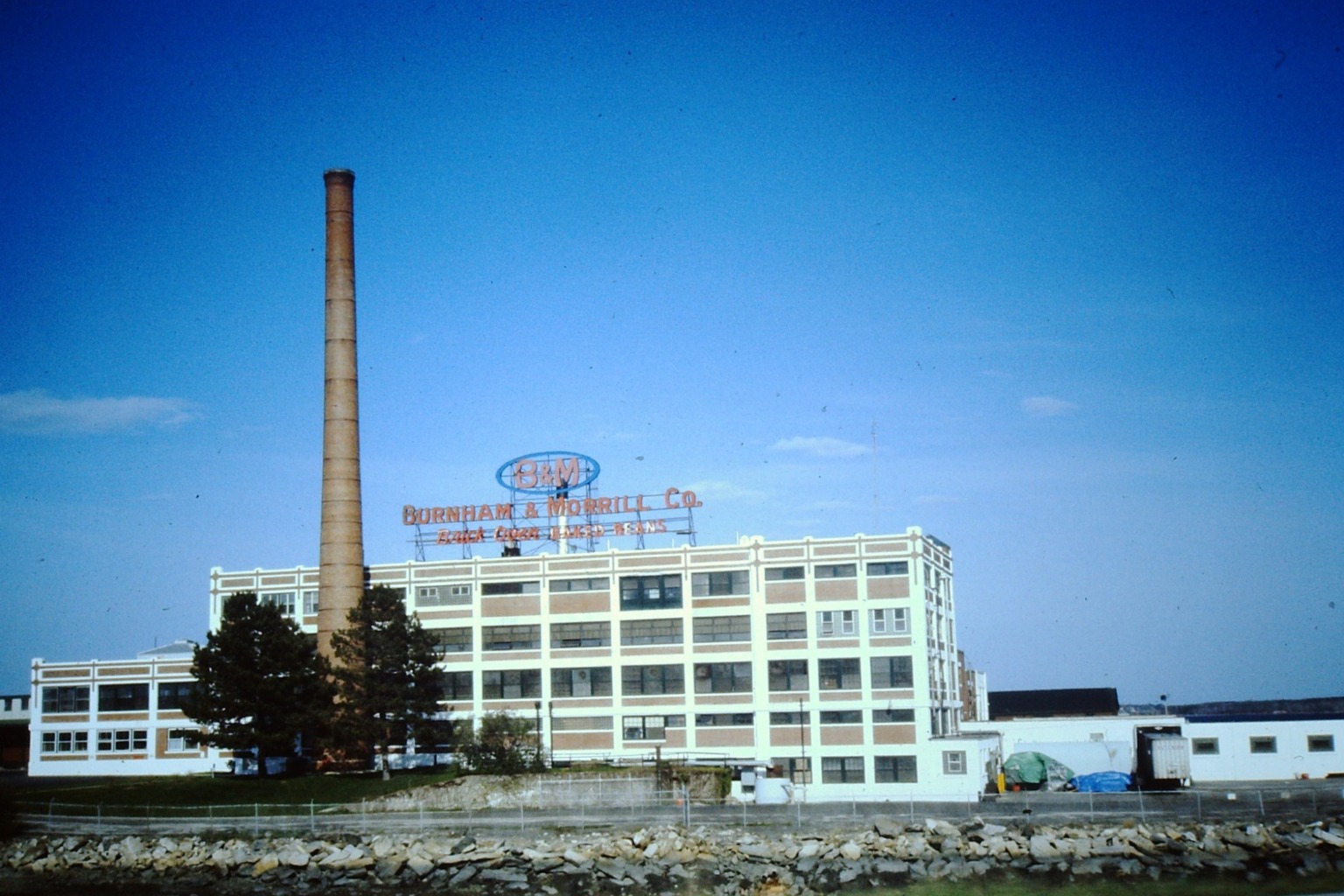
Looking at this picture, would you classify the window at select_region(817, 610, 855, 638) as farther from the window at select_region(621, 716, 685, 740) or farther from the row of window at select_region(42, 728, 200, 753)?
the row of window at select_region(42, 728, 200, 753)

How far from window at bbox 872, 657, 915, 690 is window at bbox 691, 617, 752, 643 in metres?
8.35

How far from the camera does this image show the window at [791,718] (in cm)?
8194

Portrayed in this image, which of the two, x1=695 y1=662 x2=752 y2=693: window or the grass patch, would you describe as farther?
x1=695 y1=662 x2=752 y2=693: window

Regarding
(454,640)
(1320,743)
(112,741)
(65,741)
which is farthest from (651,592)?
(65,741)

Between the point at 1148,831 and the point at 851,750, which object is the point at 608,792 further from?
the point at 1148,831

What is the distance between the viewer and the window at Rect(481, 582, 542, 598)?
8900 cm

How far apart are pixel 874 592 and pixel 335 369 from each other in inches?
1473

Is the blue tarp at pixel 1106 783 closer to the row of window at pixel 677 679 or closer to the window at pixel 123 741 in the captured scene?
the row of window at pixel 677 679

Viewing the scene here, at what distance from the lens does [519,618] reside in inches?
3489

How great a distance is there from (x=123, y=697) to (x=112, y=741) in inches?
124

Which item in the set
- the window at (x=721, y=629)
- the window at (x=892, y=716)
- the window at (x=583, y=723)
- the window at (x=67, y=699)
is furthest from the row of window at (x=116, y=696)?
the window at (x=892, y=716)

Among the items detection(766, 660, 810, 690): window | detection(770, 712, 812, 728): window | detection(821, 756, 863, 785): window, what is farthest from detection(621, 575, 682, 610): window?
detection(821, 756, 863, 785): window

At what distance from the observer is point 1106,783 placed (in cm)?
7562

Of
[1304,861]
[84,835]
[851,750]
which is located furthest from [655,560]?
[1304,861]
